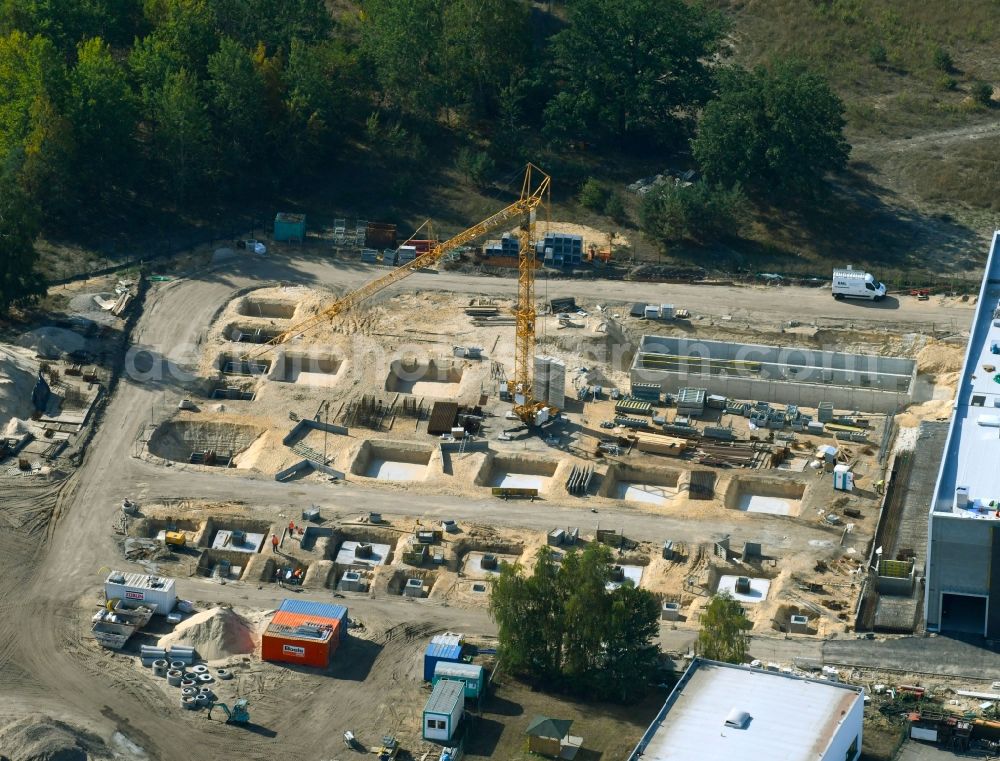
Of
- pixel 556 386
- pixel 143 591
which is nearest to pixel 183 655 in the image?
pixel 143 591

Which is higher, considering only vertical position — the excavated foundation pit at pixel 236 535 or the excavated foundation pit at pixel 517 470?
the excavated foundation pit at pixel 517 470

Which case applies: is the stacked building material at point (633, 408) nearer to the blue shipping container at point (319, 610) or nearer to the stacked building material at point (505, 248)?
the stacked building material at point (505, 248)

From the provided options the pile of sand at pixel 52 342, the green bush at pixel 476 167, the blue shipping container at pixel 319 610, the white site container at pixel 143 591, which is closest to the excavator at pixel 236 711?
the blue shipping container at pixel 319 610

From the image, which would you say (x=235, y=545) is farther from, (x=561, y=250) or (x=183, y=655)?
(x=561, y=250)

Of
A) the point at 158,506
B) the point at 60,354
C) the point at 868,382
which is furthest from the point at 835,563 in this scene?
the point at 60,354

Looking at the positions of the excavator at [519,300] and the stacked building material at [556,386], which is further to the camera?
the stacked building material at [556,386]

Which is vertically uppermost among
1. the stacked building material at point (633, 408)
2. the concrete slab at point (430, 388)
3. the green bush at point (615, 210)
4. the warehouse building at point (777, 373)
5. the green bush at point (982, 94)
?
the green bush at point (982, 94)

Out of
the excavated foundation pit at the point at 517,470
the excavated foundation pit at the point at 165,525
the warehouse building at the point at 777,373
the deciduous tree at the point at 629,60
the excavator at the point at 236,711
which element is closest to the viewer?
the excavator at the point at 236,711
